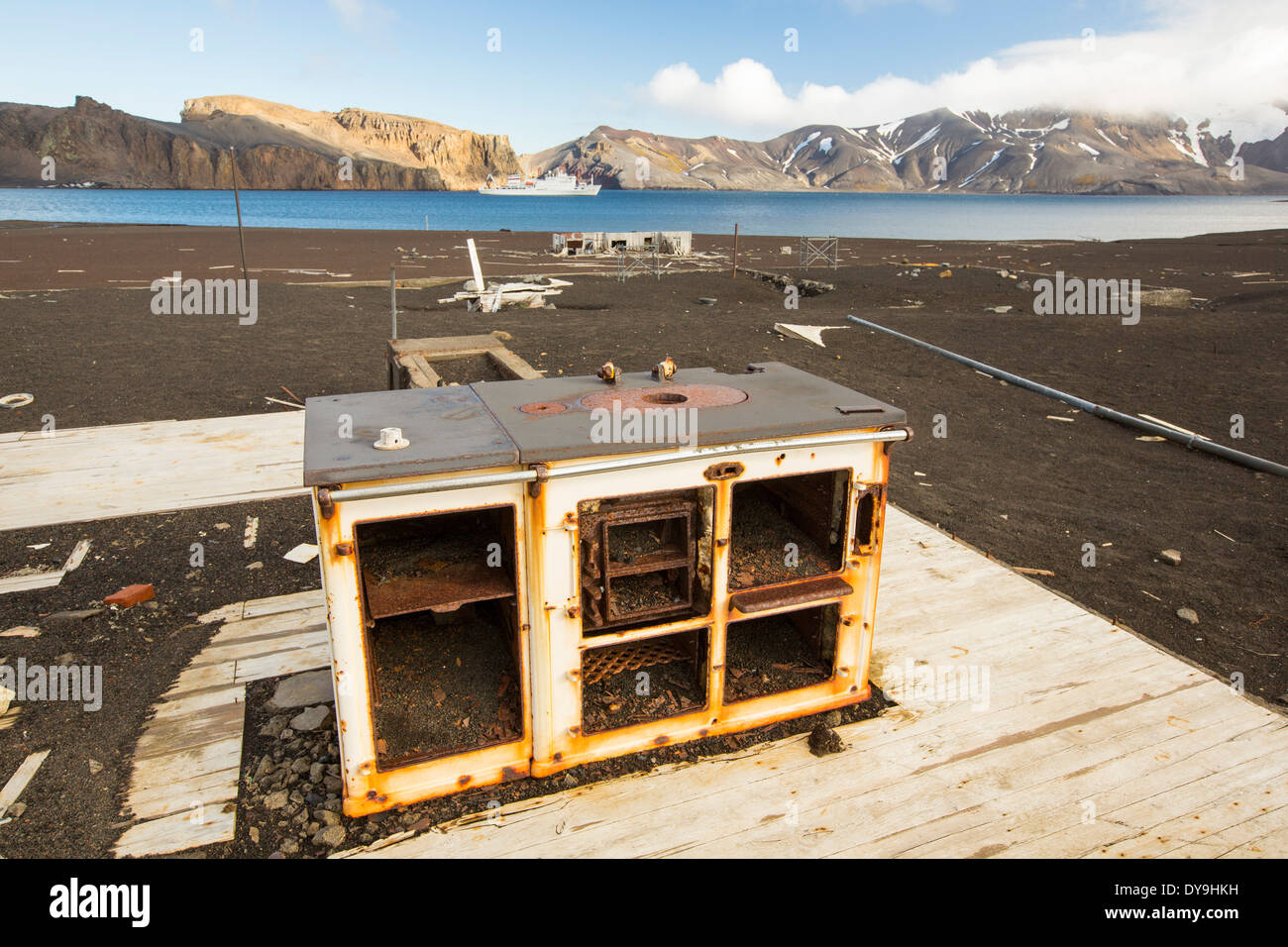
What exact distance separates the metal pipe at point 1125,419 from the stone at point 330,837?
9.80 metres

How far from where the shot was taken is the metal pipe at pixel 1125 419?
8656 millimetres

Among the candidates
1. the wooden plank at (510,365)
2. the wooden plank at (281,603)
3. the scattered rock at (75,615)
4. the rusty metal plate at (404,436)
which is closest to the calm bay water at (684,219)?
the wooden plank at (510,365)

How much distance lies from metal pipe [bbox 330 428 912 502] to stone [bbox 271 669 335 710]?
1.80 m

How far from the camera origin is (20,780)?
3471 mm

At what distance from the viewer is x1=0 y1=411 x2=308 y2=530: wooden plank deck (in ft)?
21.9

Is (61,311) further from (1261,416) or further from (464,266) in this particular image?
(1261,416)

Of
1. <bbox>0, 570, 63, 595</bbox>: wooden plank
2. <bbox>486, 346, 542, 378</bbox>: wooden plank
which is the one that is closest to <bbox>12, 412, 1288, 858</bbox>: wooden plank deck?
<bbox>0, 570, 63, 595</bbox>: wooden plank

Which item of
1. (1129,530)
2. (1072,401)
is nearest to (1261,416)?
(1072,401)

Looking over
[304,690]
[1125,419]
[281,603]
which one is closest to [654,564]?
[304,690]

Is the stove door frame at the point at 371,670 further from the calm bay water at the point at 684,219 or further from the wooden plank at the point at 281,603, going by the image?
the calm bay water at the point at 684,219

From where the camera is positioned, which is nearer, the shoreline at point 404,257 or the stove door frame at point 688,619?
the stove door frame at point 688,619

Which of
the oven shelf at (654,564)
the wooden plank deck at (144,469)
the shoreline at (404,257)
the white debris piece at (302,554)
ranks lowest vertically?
the white debris piece at (302,554)

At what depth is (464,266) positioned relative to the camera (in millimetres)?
29375
